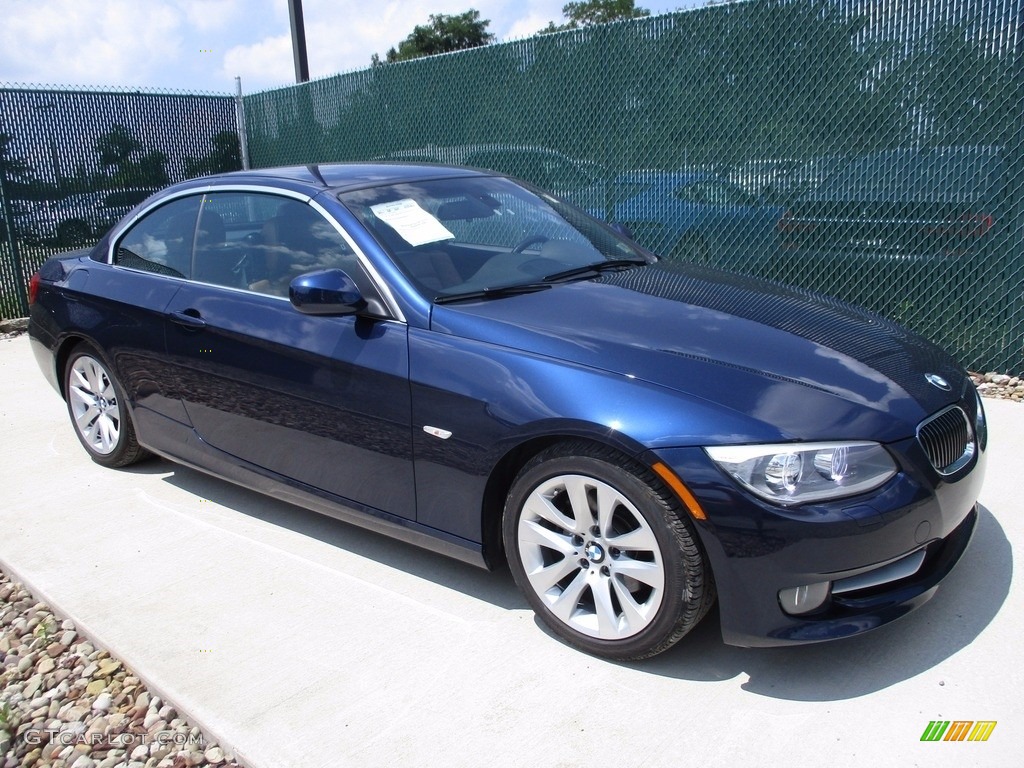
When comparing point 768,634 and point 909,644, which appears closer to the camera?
point 768,634

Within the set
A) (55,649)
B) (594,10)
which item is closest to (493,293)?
(55,649)

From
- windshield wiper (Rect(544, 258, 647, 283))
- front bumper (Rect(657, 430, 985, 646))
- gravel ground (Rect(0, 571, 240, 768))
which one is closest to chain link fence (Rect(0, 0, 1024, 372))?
windshield wiper (Rect(544, 258, 647, 283))

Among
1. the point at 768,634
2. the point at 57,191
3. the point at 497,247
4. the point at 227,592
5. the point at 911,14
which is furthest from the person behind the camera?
the point at 57,191

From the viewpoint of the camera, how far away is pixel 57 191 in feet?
32.2

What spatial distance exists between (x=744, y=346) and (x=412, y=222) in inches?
57.5

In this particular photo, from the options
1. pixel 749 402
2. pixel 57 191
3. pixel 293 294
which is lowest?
pixel 749 402

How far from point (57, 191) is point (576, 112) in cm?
596

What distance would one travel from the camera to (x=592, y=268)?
3.84m

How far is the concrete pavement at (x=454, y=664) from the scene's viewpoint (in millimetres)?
2557

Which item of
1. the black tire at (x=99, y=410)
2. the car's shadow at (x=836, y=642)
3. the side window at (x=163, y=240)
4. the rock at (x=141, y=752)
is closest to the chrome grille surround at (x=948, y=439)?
the car's shadow at (x=836, y=642)

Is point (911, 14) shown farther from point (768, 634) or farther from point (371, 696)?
point (371, 696)

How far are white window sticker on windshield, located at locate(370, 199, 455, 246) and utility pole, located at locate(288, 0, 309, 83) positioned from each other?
9026 millimetres

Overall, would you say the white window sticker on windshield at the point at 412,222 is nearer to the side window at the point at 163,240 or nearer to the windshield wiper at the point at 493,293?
the windshield wiper at the point at 493,293

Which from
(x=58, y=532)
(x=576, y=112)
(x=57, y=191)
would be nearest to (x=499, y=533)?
(x=58, y=532)
